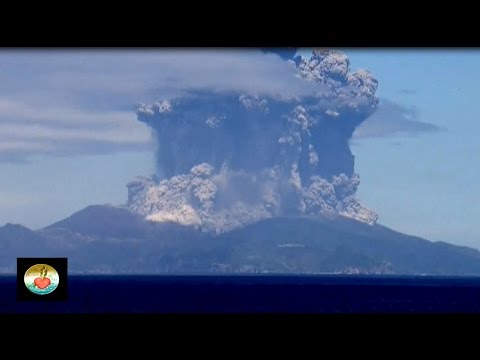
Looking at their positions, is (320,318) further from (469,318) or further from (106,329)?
(106,329)
